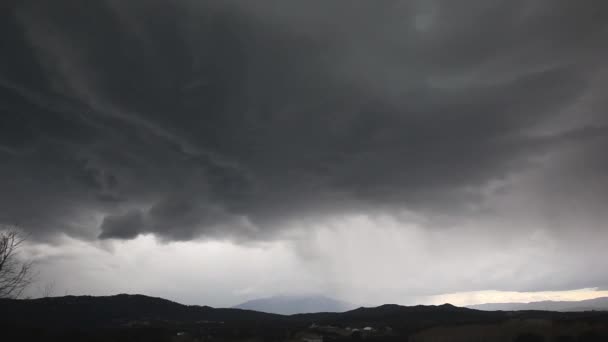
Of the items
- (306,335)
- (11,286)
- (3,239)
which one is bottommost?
(306,335)

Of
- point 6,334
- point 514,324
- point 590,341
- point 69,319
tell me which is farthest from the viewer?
point 69,319

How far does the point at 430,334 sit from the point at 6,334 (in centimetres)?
7068

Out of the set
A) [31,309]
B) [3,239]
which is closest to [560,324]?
[3,239]

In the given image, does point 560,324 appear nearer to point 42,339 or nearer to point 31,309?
point 42,339

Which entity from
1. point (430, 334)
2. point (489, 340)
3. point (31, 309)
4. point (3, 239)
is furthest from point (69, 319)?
point (489, 340)

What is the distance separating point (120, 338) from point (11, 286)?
83.4 feet

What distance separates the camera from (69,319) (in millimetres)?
197625

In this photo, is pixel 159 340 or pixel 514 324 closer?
pixel 514 324

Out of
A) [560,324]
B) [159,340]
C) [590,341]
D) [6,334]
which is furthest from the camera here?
[159,340]

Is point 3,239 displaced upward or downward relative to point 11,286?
upward

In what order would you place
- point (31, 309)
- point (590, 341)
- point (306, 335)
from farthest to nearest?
point (31, 309), point (306, 335), point (590, 341)

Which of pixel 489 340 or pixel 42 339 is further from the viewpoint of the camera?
pixel 42 339

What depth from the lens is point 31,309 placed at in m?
179

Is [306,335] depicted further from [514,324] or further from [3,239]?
[3,239]
